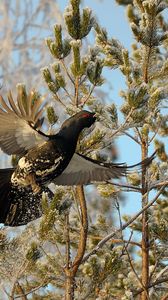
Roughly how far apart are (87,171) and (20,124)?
105 centimetres

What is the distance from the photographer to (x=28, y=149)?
5949 millimetres

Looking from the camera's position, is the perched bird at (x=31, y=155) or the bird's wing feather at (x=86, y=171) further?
the bird's wing feather at (x=86, y=171)

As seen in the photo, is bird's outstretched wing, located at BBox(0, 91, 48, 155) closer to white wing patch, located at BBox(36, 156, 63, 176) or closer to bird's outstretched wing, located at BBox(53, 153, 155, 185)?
white wing patch, located at BBox(36, 156, 63, 176)

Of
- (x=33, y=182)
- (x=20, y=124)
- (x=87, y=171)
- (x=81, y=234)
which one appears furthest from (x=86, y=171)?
(x=20, y=124)

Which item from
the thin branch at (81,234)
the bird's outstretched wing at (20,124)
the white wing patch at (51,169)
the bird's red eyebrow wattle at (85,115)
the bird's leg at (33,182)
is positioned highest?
the bird's red eyebrow wattle at (85,115)

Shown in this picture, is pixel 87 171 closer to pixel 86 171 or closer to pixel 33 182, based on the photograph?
pixel 86 171

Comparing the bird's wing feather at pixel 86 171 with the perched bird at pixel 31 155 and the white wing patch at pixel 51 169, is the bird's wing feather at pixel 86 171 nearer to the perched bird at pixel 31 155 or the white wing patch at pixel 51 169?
the perched bird at pixel 31 155

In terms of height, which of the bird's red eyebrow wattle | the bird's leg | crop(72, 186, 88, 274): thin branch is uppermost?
the bird's red eyebrow wattle

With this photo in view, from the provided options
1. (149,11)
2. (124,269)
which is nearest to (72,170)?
(149,11)

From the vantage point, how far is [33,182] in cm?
590

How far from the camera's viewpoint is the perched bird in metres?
5.67

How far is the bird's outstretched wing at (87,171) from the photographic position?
6.39 metres

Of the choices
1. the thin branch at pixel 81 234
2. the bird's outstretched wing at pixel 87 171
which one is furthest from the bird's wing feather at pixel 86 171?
the thin branch at pixel 81 234

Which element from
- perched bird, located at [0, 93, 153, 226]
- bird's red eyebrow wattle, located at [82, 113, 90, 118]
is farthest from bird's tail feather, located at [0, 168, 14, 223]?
bird's red eyebrow wattle, located at [82, 113, 90, 118]
